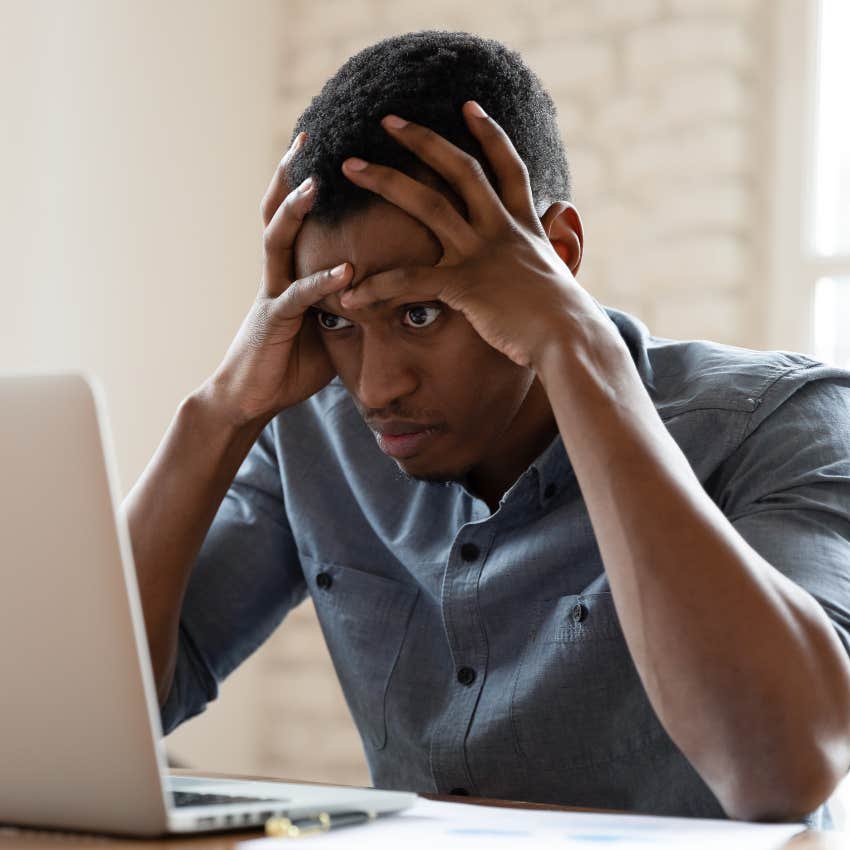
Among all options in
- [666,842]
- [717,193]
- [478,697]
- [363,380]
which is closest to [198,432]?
[363,380]

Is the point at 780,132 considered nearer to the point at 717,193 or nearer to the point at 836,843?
the point at 717,193

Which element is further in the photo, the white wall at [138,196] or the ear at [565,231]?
the white wall at [138,196]

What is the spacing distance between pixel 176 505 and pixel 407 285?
0.35 meters

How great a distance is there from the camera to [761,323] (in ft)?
8.00

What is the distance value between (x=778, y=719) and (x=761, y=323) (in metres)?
1.71

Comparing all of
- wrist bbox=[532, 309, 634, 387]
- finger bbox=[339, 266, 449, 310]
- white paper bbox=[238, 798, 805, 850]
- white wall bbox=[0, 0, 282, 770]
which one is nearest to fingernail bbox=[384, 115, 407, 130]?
finger bbox=[339, 266, 449, 310]

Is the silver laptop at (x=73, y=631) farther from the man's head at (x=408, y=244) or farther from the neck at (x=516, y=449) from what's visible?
the neck at (x=516, y=449)

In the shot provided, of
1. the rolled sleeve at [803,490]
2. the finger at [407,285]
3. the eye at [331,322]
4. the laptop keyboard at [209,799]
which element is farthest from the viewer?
the eye at [331,322]

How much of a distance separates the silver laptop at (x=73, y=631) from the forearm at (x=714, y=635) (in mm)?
298

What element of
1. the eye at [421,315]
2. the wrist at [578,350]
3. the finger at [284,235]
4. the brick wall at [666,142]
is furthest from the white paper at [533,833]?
the brick wall at [666,142]

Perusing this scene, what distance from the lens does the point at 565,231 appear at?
4.06 feet

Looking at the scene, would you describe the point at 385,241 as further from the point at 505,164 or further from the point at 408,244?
the point at 505,164

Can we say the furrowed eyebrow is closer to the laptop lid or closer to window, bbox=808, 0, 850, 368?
the laptop lid

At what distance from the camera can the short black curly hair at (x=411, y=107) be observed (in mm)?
1089
